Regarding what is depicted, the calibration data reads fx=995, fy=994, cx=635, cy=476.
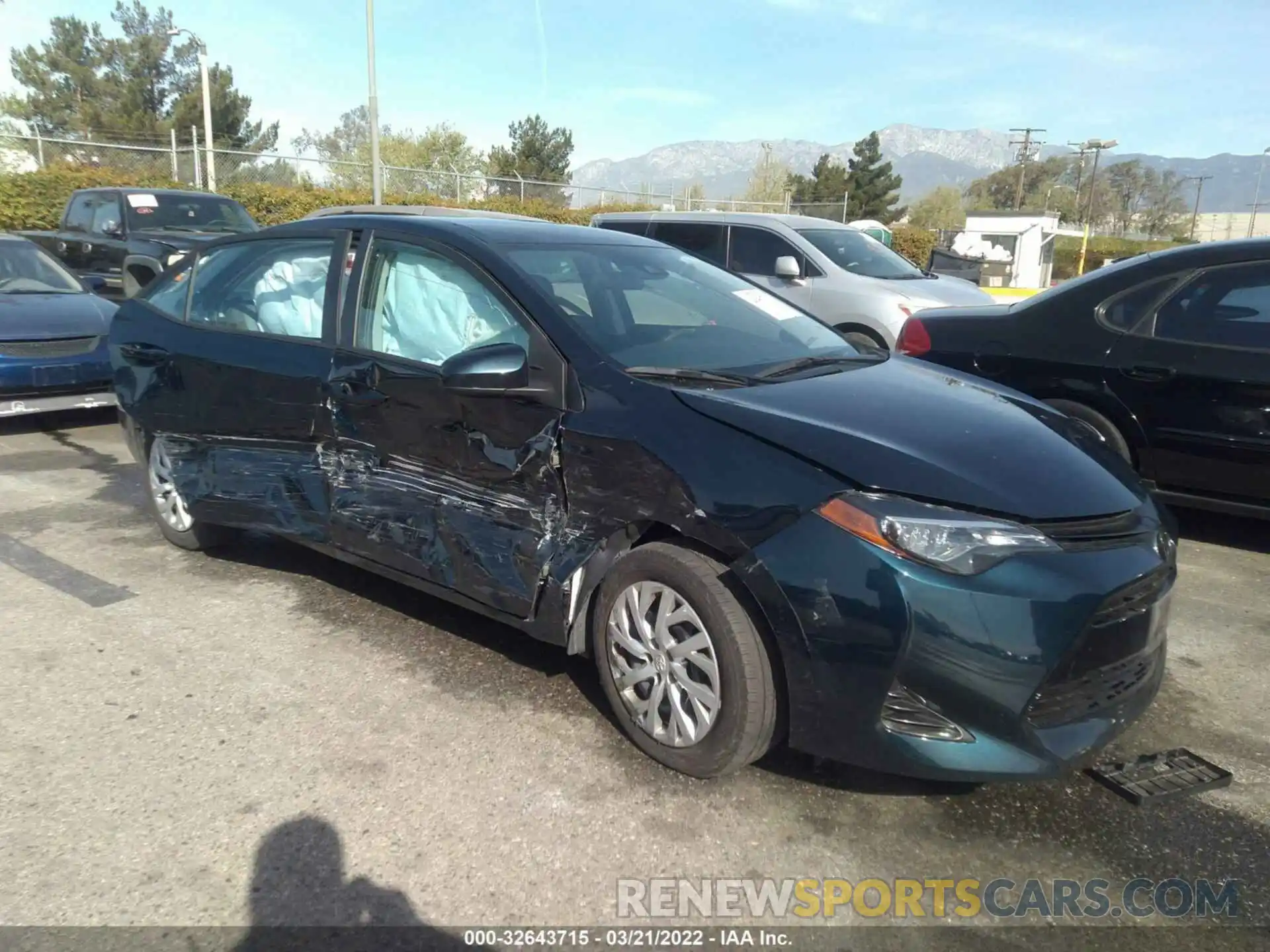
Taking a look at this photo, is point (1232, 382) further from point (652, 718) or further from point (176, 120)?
point (176, 120)

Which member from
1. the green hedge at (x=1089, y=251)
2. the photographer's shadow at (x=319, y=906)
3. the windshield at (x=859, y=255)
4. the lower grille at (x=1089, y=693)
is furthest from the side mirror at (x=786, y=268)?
the green hedge at (x=1089, y=251)

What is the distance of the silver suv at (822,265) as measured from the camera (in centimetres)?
911

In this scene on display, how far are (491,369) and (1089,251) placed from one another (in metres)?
48.5

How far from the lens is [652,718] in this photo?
3090 millimetres

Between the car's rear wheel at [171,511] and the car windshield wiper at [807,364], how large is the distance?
2.93 m

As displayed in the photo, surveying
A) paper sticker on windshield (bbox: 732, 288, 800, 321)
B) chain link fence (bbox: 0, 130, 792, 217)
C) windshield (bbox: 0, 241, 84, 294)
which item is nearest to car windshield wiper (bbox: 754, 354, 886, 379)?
paper sticker on windshield (bbox: 732, 288, 800, 321)

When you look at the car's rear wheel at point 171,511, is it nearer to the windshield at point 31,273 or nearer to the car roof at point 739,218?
the windshield at point 31,273

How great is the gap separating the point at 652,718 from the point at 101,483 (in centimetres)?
489

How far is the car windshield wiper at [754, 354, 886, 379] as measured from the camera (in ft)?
11.5

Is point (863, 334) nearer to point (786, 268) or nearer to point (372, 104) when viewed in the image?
point (786, 268)

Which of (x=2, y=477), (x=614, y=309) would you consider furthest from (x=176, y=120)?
(x=614, y=309)

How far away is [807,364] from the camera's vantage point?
3703 millimetres

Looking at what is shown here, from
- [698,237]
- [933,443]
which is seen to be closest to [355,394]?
[933,443]

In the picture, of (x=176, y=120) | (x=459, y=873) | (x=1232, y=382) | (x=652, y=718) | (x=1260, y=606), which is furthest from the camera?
(x=176, y=120)
